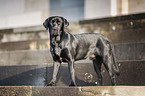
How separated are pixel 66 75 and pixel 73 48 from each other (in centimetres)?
182

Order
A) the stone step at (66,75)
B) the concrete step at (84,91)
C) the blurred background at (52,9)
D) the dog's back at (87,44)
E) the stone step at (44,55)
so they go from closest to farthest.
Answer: the concrete step at (84,91) < the dog's back at (87,44) < the stone step at (66,75) < the stone step at (44,55) < the blurred background at (52,9)

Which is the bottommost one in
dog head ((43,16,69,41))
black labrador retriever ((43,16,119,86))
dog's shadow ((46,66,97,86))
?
dog's shadow ((46,66,97,86))

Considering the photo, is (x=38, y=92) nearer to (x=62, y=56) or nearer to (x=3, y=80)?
(x=62, y=56)

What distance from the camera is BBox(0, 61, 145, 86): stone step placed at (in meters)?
5.84

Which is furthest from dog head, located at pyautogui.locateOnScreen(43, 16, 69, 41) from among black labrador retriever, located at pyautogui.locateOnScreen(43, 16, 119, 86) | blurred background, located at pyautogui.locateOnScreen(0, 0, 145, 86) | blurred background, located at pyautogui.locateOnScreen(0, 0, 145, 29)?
blurred background, located at pyautogui.locateOnScreen(0, 0, 145, 29)

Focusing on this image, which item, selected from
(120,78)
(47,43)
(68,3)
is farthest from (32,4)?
(120,78)

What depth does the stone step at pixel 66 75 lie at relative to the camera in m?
5.84

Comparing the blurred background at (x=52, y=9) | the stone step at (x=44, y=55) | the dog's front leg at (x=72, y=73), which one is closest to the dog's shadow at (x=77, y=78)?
the stone step at (x=44, y=55)

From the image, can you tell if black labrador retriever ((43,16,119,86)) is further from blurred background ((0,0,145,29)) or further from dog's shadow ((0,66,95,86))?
blurred background ((0,0,145,29))

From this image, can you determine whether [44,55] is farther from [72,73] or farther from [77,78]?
[72,73]

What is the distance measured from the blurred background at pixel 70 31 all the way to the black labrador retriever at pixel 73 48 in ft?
3.43

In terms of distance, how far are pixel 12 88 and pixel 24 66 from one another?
2.05 meters

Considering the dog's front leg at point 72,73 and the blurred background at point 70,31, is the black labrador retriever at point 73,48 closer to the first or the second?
the dog's front leg at point 72,73

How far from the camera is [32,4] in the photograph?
520 inches
